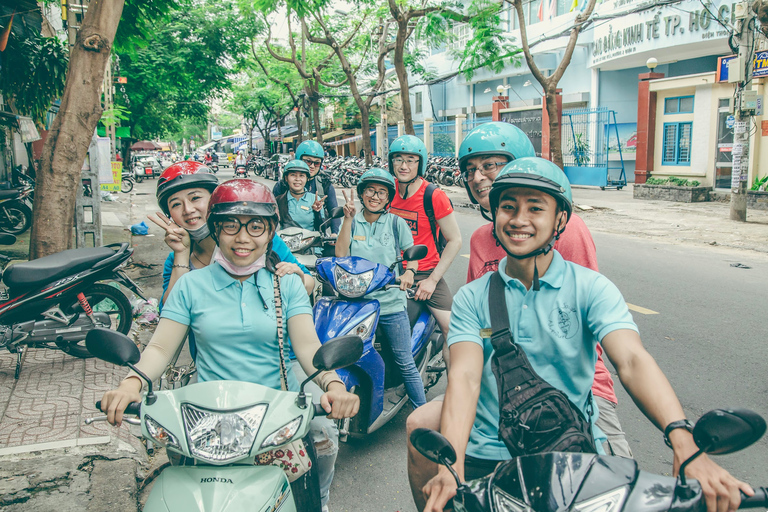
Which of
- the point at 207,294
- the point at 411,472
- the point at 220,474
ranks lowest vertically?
the point at 411,472

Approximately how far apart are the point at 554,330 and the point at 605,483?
632 mm

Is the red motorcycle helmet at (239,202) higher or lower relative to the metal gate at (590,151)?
lower

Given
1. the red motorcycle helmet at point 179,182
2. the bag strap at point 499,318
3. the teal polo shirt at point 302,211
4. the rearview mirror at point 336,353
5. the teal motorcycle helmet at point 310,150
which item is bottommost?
the rearview mirror at point 336,353

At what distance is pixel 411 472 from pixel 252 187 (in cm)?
121

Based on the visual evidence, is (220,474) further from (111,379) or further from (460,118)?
(460,118)

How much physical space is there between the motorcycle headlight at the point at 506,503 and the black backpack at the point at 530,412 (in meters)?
0.34

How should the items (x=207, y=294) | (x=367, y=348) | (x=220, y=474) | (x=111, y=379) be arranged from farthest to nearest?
(x=111, y=379) → (x=367, y=348) → (x=207, y=294) → (x=220, y=474)

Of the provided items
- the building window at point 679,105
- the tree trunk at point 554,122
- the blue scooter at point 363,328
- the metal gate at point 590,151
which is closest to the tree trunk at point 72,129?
the blue scooter at point 363,328

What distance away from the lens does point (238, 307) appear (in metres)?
2.35

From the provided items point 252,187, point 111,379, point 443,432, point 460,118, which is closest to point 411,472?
point 443,432

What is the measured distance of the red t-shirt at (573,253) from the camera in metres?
2.33

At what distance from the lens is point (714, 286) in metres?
7.18

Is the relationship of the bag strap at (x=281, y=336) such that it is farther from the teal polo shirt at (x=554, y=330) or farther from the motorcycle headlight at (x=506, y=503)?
the motorcycle headlight at (x=506, y=503)

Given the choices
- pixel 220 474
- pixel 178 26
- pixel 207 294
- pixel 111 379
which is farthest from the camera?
pixel 178 26
